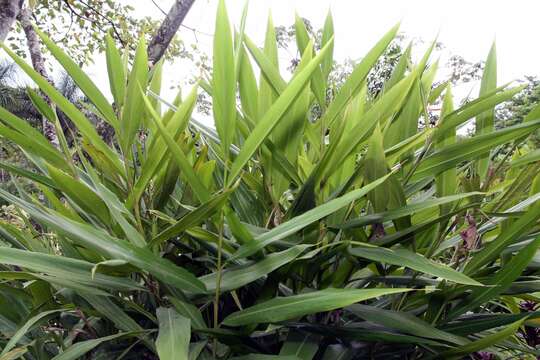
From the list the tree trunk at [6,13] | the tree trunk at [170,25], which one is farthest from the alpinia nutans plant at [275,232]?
the tree trunk at [170,25]

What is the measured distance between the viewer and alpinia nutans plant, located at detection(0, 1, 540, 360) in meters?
0.44

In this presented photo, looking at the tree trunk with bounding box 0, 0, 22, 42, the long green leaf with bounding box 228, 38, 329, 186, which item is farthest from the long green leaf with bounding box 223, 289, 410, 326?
the tree trunk with bounding box 0, 0, 22, 42

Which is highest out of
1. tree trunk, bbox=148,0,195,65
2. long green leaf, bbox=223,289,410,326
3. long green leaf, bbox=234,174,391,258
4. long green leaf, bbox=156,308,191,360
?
tree trunk, bbox=148,0,195,65

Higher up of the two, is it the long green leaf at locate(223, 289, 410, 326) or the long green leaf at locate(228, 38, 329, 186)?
the long green leaf at locate(228, 38, 329, 186)

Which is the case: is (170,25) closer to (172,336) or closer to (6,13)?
(6,13)

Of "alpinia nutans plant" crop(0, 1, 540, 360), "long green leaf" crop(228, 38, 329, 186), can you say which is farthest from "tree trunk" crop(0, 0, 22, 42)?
"long green leaf" crop(228, 38, 329, 186)

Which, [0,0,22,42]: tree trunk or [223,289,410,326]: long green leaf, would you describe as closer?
[223,289,410,326]: long green leaf

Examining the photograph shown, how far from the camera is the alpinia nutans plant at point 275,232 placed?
17.4 inches

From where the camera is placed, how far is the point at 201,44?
3197mm

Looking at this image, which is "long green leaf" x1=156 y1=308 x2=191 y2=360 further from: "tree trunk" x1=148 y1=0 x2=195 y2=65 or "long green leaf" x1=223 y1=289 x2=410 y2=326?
"tree trunk" x1=148 y1=0 x2=195 y2=65

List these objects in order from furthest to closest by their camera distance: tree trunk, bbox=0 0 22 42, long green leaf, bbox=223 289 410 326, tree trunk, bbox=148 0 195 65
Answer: tree trunk, bbox=148 0 195 65
tree trunk, bbox=0 0 22 42
long green leaf, bbox=223 289 410 326

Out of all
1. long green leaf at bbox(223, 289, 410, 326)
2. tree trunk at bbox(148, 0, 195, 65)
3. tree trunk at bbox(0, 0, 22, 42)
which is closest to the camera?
long green leaf at bbox(223, 289, 410, 326)

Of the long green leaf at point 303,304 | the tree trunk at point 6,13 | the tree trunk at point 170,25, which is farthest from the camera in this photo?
the tree trunk at point 170,25

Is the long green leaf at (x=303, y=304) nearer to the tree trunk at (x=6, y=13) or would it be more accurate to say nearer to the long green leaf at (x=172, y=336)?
the long green leaf at (x=172, y=336)
